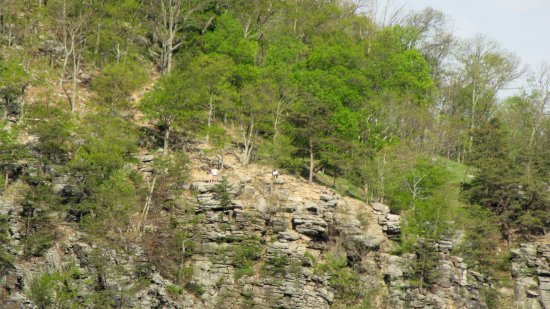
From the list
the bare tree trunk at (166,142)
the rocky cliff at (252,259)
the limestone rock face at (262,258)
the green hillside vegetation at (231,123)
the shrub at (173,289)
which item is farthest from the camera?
the bare tree trunk at (166,142)

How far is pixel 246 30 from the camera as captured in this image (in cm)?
7638

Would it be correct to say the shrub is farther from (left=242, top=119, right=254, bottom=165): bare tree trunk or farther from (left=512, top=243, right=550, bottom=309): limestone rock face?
(left=512, top=243, right=550, bottom=309): limestone rock face

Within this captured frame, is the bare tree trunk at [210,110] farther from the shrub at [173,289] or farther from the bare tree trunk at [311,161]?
the shrub at [173,289]

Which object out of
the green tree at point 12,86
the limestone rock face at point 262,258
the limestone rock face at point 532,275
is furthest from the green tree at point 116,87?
the limestone rock face at point 532,275

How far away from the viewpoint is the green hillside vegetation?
170 ft

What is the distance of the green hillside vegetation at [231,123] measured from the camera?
170 ft

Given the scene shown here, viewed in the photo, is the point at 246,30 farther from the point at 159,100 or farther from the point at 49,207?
the point at 49,207

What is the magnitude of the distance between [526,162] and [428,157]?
11.1 metres

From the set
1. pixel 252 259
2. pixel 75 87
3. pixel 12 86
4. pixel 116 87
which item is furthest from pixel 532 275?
pixel 12 86

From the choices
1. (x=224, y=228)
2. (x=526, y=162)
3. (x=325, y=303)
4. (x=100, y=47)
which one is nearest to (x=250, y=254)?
(x=224, y=228)

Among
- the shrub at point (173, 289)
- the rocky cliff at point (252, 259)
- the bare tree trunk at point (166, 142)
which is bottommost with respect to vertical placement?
the shrub at point (173, 289)

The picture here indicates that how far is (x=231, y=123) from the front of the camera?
68625mm

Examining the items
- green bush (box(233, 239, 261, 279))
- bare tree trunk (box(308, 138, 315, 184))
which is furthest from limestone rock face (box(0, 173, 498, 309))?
bare tree trunk (box(308, 138, 315, 184))

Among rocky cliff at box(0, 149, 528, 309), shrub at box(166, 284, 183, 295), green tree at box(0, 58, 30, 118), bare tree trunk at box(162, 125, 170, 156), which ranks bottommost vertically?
shrub at box(166, 284, 183, 295)
